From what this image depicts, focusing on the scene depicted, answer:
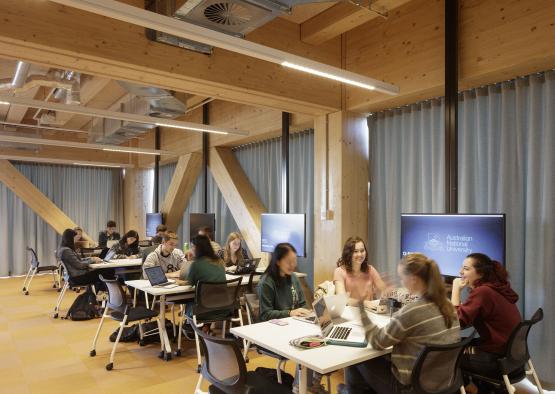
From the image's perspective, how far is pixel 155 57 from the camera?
3.77 metres

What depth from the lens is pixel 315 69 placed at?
354cm

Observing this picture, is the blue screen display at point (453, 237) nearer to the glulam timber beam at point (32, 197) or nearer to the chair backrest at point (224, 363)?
the chair backrest at point (224, 363)

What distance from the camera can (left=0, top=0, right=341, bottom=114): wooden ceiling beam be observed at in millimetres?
3203

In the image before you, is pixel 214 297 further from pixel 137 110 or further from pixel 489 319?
pixel 137 110

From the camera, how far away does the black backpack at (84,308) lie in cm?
605

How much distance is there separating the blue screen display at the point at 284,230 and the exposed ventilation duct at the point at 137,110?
2.15 meters

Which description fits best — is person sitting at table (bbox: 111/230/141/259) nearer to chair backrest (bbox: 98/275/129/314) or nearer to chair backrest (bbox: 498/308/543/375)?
chair backrest (bbox: 98/275/129/314)

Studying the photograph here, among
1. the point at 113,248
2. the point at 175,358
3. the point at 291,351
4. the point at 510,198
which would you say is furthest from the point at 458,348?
the point at 113,248

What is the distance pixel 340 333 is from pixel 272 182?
462cm

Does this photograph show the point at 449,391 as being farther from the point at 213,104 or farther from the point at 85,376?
the point at 213,104

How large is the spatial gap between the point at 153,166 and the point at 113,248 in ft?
13.8

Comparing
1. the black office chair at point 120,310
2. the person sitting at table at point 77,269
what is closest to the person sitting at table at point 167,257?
the black office chair at point 120,310

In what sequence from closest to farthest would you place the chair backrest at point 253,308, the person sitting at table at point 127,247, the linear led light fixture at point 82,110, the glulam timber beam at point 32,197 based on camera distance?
the chair backrest at point 253,308
the linear led light fixture at point 82,110
the person sitting at table at point 127,247
the glulam timber beam at point 32,197

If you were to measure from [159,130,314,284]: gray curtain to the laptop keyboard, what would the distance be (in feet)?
10.7
